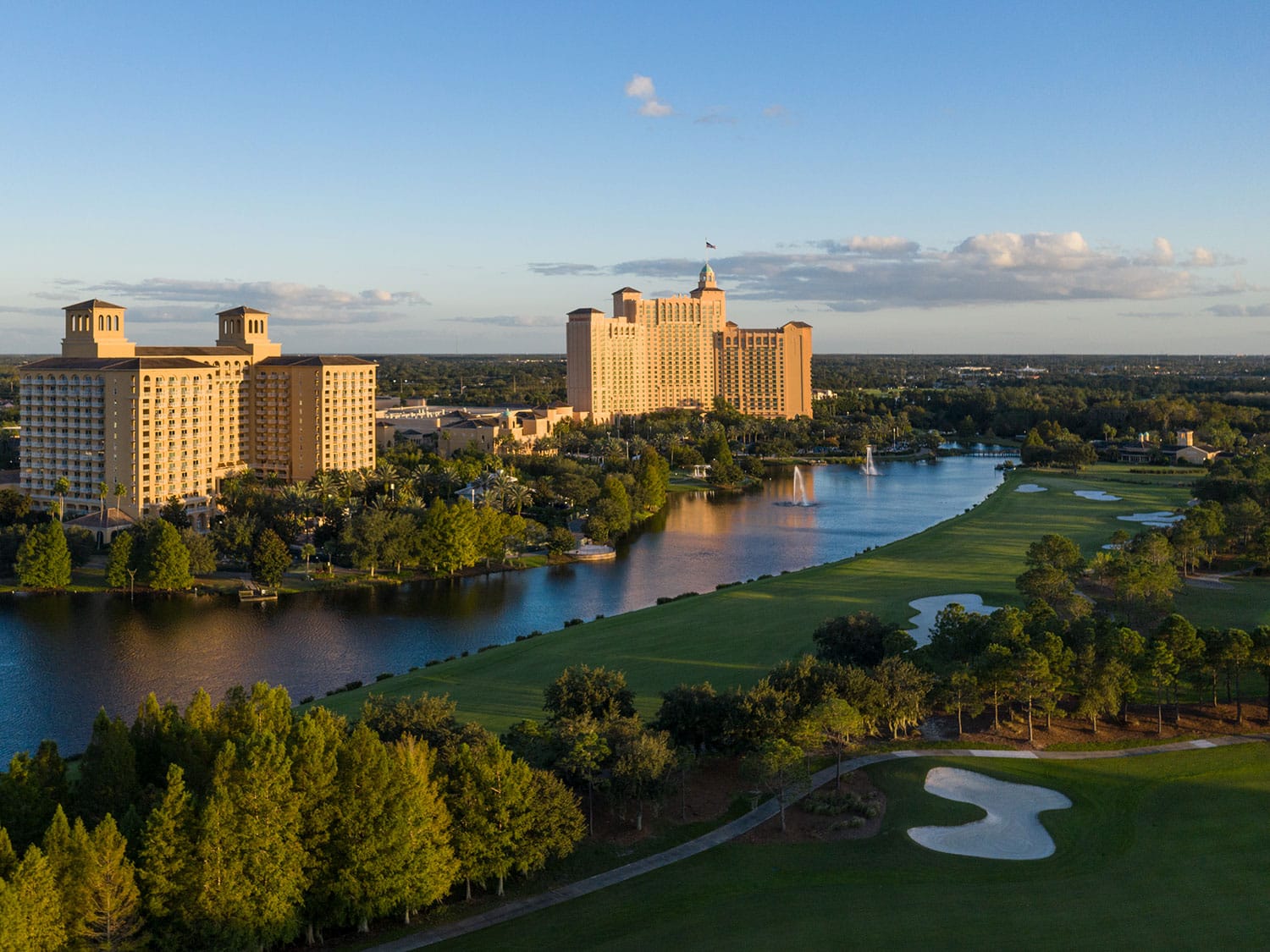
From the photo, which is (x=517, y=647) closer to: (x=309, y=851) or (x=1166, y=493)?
(x=309, y=851)

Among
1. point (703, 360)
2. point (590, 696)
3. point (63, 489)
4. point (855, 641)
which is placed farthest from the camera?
point (703, 360)

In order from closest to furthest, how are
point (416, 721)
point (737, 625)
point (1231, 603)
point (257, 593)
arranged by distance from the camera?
point (416, 721), point (737, 625), point (1231, 603), point (257, 593)

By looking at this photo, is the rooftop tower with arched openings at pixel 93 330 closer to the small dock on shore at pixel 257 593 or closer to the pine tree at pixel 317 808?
the small dock on shore at pixel 257 593

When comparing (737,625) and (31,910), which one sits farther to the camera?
(737,625)

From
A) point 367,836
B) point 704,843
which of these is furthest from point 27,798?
point 704,843

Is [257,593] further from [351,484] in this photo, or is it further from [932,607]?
[932,607]

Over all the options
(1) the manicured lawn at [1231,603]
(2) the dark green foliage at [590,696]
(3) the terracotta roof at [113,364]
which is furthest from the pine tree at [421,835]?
(3) the terracotta roof at [113,364]

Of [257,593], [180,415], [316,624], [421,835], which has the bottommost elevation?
[316,624]

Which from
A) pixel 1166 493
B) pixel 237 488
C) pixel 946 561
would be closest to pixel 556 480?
pixel 237 488
